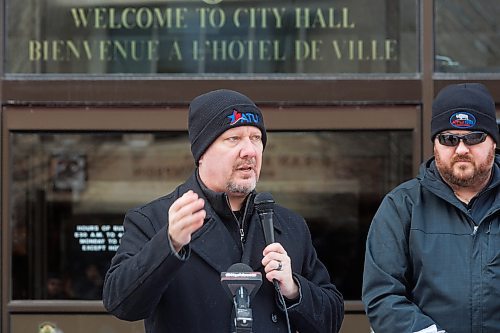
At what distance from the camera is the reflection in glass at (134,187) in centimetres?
619

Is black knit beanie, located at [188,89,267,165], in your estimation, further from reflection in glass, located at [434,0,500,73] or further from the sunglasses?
reflection in glass, located at [434,0,500,73]

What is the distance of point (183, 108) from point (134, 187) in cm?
60

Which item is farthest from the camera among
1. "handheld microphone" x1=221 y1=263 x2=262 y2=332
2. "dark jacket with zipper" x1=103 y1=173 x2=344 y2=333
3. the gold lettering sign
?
the gold lettering sign

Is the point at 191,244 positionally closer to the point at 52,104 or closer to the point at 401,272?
the point at 401,272

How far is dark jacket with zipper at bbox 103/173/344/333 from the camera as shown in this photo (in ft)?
10.1

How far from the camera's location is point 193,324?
3.15m

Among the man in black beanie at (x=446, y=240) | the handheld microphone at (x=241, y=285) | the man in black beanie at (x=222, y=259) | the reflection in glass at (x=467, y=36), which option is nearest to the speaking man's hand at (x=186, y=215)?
the man in black beanie at (x=222, y=259)

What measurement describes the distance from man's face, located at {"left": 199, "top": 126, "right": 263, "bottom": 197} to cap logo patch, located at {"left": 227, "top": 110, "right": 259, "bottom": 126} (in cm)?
2

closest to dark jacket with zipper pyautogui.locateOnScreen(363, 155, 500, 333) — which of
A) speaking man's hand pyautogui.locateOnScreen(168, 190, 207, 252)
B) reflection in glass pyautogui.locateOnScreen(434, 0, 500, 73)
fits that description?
speaking man's hand pyautogui.locateOnScreen(168, 190, 207, 252)

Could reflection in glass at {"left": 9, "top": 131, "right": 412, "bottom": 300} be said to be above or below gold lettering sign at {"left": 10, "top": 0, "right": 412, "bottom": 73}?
below

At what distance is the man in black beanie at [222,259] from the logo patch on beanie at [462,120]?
0.84 meters

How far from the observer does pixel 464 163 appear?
370 centimetres

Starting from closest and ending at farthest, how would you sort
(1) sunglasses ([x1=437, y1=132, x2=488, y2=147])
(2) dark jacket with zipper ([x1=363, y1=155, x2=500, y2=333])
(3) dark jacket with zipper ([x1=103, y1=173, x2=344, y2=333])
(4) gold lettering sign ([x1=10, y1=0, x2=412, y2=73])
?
(3) dark jacket with zipper ([x1=103, y1=173, x2=344, y2=333])
(2) dark jacket with zipper ([x1=363, y1=155, x2=500, y2=333])
(1) sunglasses ([x1=437, y1=132, x2=488, y2=147])
(4) gold lettering sign ([x1=10, y1=0, x2=412, y2=73])

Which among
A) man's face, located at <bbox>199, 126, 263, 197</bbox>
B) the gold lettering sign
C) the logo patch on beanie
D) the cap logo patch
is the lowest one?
man's face, located at <bbox>199, 126, 263, 197</bbox>
